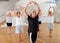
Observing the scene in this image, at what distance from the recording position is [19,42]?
6.95 m

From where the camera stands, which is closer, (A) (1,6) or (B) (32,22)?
(B) (32,22)

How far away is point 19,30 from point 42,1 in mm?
7305

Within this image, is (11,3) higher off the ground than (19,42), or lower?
higher

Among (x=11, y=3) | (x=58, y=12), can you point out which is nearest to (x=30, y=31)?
(x=11, y=3)

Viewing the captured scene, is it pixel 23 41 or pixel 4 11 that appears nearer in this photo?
pixel 23 41

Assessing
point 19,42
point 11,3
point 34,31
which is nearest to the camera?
point 34,31

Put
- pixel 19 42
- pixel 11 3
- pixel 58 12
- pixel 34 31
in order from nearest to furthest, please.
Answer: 1. pixel 34 31
2. pixel 19 42
3. pixel 11 3
4. pixel 58 12

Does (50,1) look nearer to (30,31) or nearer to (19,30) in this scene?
(19,30)

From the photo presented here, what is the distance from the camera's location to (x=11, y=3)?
1356 centimetres

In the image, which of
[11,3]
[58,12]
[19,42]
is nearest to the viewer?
[19,42]

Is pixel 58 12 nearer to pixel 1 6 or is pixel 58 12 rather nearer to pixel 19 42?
pixel 1 6

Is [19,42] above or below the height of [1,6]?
below

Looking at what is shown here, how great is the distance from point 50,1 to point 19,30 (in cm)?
756

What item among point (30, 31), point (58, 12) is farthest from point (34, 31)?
point (58, 12)
